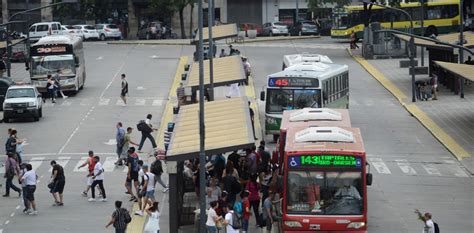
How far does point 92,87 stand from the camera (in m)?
65.4

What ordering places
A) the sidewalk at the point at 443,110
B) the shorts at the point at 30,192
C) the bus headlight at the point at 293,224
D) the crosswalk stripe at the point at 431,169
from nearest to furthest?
the bus headlight at the point at 293,224 → the shorts at the point at 30,192 → the crosswalk stripe at the point at 431,169 → the sidewalk at the point at 443,110

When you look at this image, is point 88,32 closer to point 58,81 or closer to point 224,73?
point 58,81

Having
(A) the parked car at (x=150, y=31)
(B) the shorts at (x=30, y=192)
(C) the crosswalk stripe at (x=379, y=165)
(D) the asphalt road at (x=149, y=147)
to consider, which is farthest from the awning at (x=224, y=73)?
A: (A) the parked car at (x=150, y=31)

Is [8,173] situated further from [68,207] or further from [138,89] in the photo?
[138,89]

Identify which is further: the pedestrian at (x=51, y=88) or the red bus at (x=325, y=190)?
the pedestrian at (x=51, y=88)

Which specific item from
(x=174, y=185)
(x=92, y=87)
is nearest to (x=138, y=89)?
(x=92, y=87)

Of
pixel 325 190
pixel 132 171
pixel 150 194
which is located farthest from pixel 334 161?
pixel 132 171

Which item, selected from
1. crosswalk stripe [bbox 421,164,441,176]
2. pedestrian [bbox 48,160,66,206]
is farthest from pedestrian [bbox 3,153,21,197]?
crosswalk stripe [bbox 421,164,441,176]

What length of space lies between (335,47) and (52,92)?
3495 cm

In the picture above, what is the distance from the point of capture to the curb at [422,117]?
1797 inches

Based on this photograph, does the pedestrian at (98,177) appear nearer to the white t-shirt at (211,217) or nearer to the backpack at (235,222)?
the backpack at (235,222)

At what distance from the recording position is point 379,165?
139ft

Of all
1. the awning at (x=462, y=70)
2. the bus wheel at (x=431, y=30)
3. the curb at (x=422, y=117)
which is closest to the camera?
the curb at (x=422, y=117)

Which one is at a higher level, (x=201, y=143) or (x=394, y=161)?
(x=201, y=143)
